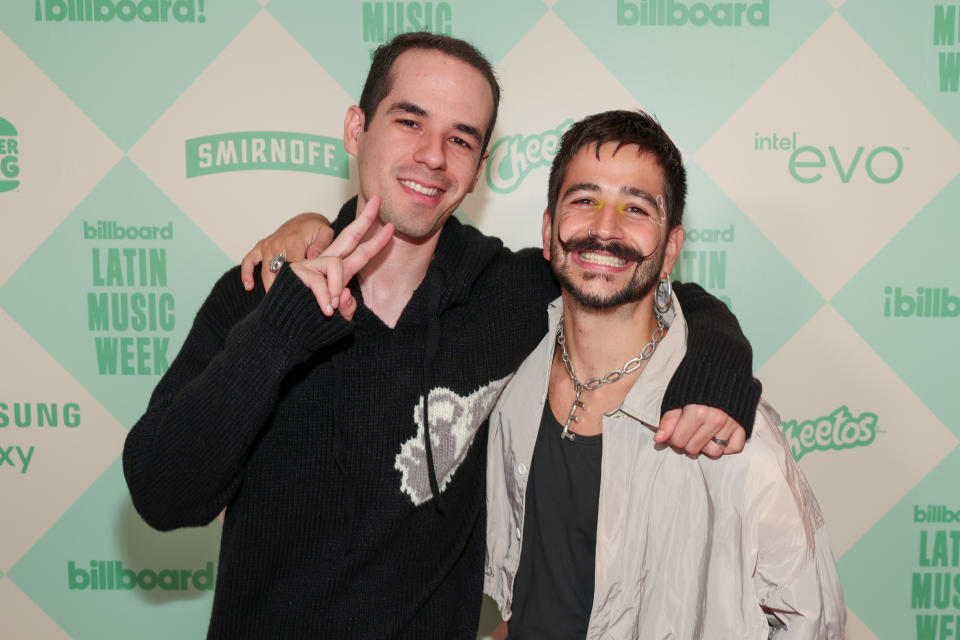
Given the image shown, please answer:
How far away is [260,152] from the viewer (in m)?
1.99

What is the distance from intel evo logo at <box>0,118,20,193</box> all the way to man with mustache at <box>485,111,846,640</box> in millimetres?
1575

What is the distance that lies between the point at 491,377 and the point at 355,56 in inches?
43.0

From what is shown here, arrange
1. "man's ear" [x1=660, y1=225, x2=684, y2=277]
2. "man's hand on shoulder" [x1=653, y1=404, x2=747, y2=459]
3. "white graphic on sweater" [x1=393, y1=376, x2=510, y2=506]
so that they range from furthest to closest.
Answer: "man's ear" [x1=660, y1=225, x2=684, y2=277] < "white graphic on sweater" [x1=393, y1=376, x2=510, y2=506] < "man's hand on shoulder" [x1=653, y1=404, x2=747, y2=459]

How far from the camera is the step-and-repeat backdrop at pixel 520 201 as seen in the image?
1.95m

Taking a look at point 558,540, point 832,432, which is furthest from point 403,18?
point 832,432

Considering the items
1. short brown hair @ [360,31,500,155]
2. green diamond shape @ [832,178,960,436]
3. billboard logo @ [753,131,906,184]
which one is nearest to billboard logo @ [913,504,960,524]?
green diamond shape @ [832,178,960,436]

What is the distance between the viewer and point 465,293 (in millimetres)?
1459

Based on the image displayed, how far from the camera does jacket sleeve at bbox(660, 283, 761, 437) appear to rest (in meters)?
1.21

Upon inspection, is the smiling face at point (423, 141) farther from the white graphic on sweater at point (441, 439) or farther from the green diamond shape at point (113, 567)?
the green diamond shape at point (113, 567)

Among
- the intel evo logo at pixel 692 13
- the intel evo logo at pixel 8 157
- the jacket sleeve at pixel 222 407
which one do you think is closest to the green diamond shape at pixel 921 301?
the intel evo logo at pixel 692 13

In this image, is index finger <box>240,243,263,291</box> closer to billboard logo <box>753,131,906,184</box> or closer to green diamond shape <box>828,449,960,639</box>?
billboard logo <box>753,131,906,184</box>

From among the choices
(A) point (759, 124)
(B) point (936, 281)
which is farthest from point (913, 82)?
(B) point (936, 281)

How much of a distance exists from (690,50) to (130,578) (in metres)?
2.30

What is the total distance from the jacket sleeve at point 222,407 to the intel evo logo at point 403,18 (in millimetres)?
1105
